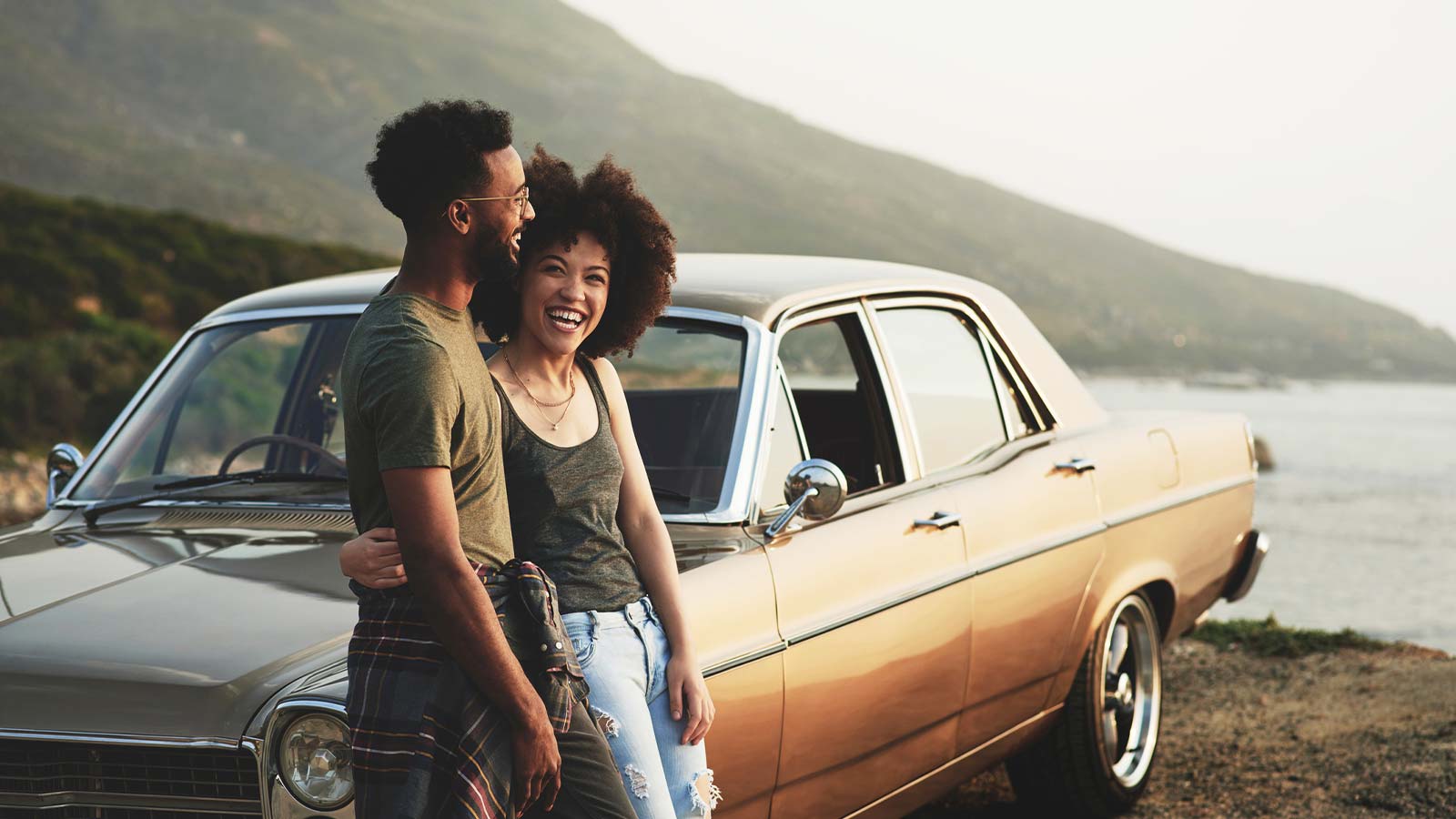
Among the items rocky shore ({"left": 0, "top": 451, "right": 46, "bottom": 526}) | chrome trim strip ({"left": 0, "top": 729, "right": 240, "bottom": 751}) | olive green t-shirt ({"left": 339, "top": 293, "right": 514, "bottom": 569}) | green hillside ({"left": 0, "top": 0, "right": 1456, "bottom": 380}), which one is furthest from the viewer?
green hillside ({"left": 0, "top": 0, "right": 1456, "bottom": 380})

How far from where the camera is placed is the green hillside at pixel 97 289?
2667 centimetres

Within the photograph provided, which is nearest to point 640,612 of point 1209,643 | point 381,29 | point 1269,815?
point 1269,815

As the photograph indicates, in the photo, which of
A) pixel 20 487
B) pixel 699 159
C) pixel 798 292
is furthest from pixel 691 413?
pixel 699 159

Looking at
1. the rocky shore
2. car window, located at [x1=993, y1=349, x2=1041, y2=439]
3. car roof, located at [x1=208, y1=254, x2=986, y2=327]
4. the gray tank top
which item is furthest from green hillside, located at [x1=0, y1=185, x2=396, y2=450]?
the gray tank top

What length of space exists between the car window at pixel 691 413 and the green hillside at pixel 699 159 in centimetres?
11423

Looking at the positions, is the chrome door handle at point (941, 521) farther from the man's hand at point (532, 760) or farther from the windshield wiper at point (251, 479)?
the man's hand at point (532, 760)

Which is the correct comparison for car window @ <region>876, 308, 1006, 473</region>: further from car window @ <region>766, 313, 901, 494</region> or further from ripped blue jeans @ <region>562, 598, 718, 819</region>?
ripped blue jeans @ <region>562, 598, 718, 819</region>

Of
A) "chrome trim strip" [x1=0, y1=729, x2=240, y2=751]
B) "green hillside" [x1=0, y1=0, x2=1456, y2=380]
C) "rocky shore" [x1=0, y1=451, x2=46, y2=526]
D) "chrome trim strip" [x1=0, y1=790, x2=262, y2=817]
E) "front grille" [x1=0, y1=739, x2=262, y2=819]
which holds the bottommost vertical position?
"rocky shore" [x1=0, y1=451, x2=46, y2=526]

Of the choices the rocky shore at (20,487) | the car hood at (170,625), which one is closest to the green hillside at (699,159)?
the rocky shore at (20,487)

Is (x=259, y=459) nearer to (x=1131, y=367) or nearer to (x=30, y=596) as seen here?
(x=30, y=596)

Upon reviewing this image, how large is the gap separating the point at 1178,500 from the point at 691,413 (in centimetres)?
221

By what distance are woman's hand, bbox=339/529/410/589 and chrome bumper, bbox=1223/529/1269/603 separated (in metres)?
4.43

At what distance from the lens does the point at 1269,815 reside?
500cm

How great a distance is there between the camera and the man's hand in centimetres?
206
